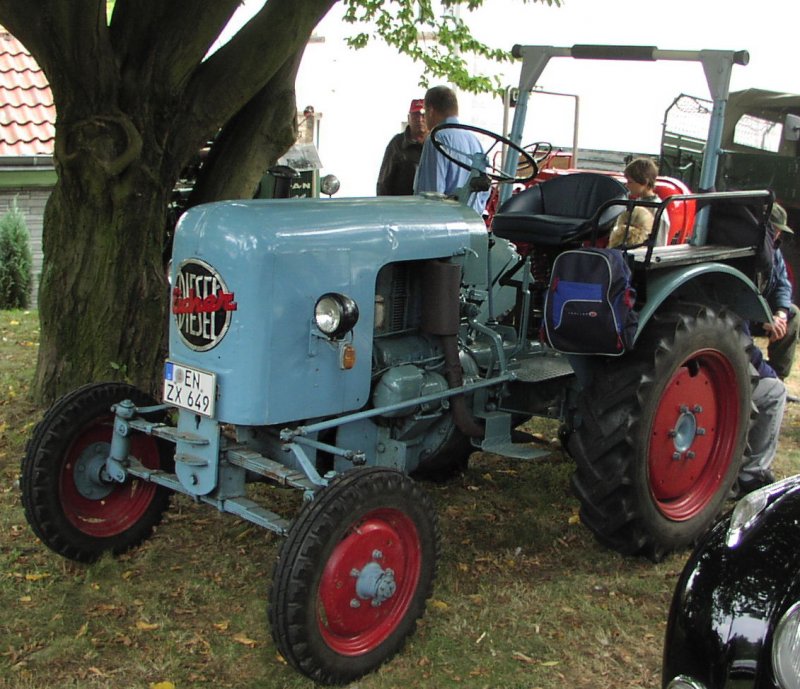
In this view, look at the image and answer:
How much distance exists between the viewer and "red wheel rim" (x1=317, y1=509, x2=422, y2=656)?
301cm

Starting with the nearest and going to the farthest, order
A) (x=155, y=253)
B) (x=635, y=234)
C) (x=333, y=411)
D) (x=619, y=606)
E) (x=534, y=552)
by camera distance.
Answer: (x=333, y=411) < (x=619, y=606) < (x=534, y=552) < (x=635, y=234) < (x=155, y=253)

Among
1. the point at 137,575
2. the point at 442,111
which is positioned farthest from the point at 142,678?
the point at 442,111

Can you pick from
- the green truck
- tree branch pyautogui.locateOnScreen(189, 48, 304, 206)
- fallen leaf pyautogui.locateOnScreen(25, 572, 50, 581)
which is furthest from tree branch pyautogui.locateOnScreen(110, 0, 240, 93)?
the green truck

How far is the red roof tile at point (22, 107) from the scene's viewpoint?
10.8 metres

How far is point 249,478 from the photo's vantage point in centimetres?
355

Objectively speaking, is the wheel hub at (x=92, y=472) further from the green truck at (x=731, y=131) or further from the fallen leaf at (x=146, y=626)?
the green truck at (x=731, y=131)

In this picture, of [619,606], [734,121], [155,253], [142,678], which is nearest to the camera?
[142,678]

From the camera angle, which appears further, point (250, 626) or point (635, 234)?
point (635, 234)

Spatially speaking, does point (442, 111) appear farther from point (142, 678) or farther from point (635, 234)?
point (142, 678)

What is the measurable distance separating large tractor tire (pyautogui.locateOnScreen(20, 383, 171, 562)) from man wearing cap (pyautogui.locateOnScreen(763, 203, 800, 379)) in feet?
9.34

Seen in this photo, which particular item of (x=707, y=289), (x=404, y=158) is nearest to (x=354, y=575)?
(x=707, y=289)

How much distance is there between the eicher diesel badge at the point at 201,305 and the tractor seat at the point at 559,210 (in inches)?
61.8

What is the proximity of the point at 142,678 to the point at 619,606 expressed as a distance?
67.8 inches

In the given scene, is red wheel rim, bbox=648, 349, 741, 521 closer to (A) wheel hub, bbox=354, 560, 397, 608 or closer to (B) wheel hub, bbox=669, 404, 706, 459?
(B) wheel hub, bbox=669, 404, 706, 459
